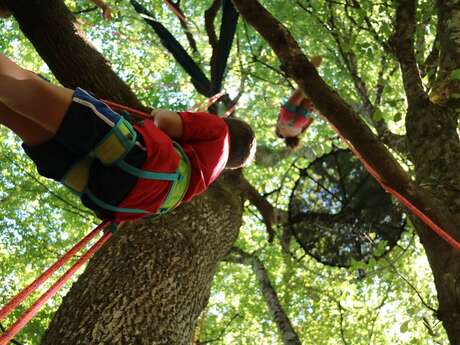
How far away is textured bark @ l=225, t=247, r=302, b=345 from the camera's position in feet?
15.8

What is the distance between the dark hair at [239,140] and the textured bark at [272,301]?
312 centimetres

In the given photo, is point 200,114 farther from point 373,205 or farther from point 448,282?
point 373,205

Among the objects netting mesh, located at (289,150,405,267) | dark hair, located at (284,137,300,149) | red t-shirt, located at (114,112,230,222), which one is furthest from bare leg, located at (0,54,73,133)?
dark hair, located at (284,137,300,149)

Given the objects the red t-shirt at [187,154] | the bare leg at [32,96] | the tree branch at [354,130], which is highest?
the tree branch at [354,130]

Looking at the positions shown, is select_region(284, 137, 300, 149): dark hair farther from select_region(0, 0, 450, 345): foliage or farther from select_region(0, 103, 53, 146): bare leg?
select_region(0, 103, 53, 146): bare leg

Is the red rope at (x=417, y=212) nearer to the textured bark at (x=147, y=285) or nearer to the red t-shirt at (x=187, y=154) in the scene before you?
the red t-shirt at (x=187, y=154)

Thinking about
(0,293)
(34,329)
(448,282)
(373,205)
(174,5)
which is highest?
(174,5)

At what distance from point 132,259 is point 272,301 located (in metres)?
3.11

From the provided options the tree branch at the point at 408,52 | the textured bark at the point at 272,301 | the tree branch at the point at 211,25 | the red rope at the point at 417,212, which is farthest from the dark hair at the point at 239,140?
the textured bark at the point at 272,301

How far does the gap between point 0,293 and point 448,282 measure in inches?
265

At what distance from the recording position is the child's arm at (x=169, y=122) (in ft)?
6.23

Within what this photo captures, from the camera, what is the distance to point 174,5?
4.97m

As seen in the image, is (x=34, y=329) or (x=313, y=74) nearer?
(x=313, y=74)

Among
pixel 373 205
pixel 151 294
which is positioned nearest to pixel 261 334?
pixel 373 205
